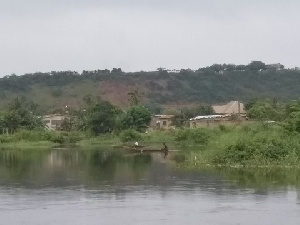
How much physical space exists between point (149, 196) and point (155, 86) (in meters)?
112

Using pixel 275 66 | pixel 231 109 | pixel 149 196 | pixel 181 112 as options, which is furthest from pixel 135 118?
pixel 275 66

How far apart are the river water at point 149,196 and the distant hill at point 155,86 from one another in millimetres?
91143

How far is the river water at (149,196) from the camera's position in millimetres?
17094

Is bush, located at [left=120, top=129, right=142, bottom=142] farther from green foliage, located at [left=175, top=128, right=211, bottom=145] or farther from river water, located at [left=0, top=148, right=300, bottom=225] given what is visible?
river water, located at [left=0, top=148, right=300, bottom=225]

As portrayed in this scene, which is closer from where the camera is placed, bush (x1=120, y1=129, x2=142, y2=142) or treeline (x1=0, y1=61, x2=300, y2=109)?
bush (x1=120, y1=129, x2=142, y2=142)

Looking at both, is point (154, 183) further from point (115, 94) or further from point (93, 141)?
point (115, 94)

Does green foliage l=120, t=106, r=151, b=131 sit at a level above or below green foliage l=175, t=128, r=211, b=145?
above

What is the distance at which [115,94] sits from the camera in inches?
4990

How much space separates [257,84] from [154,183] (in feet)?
374

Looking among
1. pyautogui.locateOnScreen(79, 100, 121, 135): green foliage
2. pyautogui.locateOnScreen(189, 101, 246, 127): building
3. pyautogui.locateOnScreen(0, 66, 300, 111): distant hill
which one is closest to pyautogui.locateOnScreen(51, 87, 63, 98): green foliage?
pyautogui.locateOnScreen(0, 66, 300, 111): distant hill

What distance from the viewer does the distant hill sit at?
125025mm

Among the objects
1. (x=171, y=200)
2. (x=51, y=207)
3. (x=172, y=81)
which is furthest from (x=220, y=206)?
(x=172, y=81)

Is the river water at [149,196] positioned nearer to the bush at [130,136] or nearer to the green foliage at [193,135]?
the green foliage at [193,135]

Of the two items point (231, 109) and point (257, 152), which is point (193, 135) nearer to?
point (257, 152)
